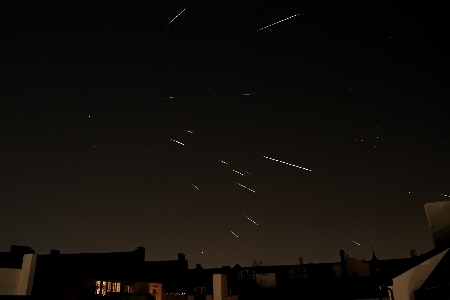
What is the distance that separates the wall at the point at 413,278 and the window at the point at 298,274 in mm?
25824

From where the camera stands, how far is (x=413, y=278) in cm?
1013

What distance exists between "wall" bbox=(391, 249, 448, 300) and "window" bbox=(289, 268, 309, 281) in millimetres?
25824

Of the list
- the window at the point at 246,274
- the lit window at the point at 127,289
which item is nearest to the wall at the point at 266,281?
the lit window at the point at 127,289

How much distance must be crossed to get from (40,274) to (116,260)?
44.0 ft

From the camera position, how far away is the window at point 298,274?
36241mm

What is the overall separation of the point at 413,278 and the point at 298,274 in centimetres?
2795

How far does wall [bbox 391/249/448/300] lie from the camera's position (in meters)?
9.28

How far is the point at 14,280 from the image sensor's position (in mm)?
15375

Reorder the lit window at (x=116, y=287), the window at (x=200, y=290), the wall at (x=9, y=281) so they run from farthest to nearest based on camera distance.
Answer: the window at (x=200, y=290)
the lit window at (x=116, y=287)
the wall at (x=9, y=281)

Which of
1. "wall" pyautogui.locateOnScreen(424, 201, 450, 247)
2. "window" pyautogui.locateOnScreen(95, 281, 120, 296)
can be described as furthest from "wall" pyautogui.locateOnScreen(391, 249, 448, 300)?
"window" pyautogui.locateOnScreen(95, 281, 120, 296)

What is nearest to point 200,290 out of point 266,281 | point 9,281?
point 266,281

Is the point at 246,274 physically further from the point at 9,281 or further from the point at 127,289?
the point at 9,281

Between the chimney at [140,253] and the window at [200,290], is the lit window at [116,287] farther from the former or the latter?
the window at [200,290]

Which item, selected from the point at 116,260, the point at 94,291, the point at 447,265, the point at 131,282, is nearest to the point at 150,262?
the point at 116,260
